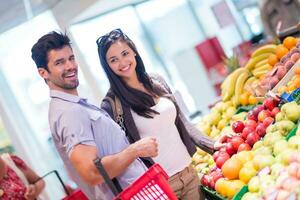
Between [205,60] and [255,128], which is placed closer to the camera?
[255,128]

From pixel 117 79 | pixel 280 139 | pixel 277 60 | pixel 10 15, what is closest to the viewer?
pixel 117 79

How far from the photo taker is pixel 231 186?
2.35 metres

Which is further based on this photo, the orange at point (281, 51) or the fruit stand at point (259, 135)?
the orange at point (281, 51)

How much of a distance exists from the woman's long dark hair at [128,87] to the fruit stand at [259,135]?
0.59 m

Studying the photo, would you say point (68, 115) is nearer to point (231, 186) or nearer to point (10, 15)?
point (231, 186)

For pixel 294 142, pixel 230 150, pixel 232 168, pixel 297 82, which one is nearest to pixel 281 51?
pixel 297 82

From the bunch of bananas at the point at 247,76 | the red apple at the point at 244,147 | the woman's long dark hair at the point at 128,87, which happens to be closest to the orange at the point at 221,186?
the red apple at the point at 244,147

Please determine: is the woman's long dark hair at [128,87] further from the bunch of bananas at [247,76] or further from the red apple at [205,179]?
the bunch of bananas at [247,76]

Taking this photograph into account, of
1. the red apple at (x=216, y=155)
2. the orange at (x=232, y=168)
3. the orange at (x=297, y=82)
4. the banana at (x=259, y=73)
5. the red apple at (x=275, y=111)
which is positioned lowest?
the orange at (x=232, y=168)

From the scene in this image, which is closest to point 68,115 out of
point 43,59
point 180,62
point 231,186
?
point 43,59

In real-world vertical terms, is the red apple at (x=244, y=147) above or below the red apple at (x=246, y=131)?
below

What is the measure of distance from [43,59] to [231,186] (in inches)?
46.6

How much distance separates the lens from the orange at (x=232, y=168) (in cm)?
243

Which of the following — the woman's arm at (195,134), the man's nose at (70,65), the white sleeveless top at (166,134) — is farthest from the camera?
the woman's arm at (195,134)
